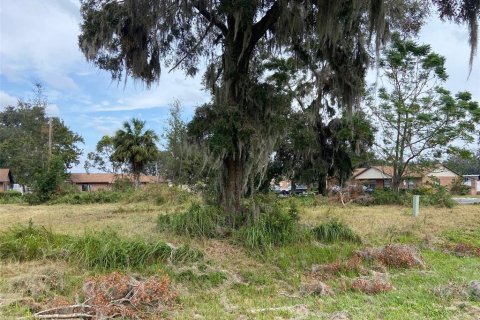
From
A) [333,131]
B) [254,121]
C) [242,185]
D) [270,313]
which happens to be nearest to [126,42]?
[254,121]

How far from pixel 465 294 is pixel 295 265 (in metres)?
2.34

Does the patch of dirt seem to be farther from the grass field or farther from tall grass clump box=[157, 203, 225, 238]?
tall grass clump box=[157, 203, 225, 238]

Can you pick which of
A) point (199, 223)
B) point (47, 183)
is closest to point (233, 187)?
point (199, 223)

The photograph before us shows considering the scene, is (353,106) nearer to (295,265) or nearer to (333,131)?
(295,265)

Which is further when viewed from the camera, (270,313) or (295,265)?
(295,265)

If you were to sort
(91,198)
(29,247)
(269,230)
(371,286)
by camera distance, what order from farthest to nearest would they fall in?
(91,198)
(269,230)
(29,247)
(371,286)

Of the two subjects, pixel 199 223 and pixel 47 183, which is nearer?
pixel 199 223

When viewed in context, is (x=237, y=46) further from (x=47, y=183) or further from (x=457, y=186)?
(x=457, y=186)

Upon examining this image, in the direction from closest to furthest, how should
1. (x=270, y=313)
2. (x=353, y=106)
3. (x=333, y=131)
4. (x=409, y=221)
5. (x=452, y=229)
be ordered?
(x=270, y=313), (x=353, y=106), (x=452, y=229), (x=409, y=221), (x=333, y=131)

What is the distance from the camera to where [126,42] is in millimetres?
7633

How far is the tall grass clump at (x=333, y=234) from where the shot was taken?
763 centimetres

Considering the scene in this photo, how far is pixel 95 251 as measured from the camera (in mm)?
5379

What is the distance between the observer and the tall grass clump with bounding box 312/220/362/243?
763cm

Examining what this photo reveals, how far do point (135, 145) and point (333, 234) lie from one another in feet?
69.9
